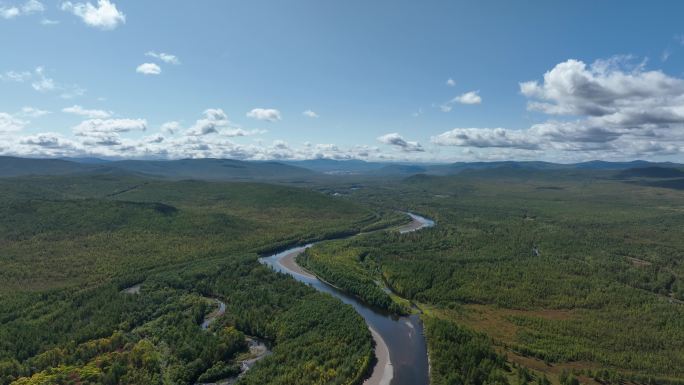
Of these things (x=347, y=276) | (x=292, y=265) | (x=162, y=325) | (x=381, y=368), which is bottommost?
(x=292, y=265)

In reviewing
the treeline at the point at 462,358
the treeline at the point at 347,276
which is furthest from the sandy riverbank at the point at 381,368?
the treeline at the point at 347,276

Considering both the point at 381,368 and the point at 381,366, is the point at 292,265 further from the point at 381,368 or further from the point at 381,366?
the point at 381,368

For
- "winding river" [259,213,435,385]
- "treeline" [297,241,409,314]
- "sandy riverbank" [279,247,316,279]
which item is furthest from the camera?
"sandy riverbank" [279,247,316,279]

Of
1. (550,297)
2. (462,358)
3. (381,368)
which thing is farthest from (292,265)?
(550,297)

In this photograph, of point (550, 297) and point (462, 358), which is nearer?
point (462, 358)

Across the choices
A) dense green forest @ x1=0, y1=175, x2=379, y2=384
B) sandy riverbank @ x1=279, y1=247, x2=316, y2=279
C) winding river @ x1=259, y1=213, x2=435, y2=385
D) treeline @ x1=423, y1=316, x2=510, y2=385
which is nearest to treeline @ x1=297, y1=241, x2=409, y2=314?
sandy riverbank @ x1=279, y1=247, x2=316, y2=279

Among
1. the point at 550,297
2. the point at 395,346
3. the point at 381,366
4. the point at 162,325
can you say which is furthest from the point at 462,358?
the point at 162,325

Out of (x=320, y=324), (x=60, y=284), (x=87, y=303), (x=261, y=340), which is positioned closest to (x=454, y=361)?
(x=320, y=324)

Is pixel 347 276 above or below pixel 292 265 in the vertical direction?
above

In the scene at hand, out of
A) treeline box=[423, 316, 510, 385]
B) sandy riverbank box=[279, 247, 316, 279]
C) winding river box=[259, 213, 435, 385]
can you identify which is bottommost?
sandy riverbank box=[279, 247, 316, 279]

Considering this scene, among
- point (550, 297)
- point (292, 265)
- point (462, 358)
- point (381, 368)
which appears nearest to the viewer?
point (462, 358)

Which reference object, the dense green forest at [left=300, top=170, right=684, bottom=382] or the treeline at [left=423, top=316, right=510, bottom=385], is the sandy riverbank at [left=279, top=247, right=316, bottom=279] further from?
the treeline at [left=423, top=316, right=510, bottom=385]

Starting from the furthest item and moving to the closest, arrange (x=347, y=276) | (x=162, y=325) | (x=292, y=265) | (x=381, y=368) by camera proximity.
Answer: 1. (x=292, y=265)
2. (x=347, y=276)
3. (x=162, y=325)
4. (x=381, y=368)
